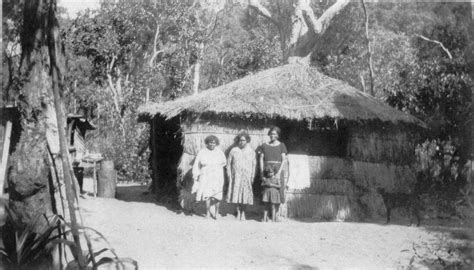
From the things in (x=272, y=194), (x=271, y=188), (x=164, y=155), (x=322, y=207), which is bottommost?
(x=322, y=207)

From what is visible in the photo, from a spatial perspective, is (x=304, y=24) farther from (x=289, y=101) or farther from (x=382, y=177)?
(x=382, y=177)

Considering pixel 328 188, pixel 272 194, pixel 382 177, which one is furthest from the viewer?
pixel 382 177

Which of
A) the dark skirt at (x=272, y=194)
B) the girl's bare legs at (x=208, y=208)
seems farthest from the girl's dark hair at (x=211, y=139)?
the dark skirt at (x=272, y=194)

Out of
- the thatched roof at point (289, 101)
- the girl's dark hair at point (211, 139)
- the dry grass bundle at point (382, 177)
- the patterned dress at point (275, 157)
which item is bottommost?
the dry grass bundle at point (382, 177)

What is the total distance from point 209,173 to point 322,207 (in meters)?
2.43

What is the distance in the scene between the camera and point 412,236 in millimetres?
8273

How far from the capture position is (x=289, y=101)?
10.7 m

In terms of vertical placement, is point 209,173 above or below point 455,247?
above

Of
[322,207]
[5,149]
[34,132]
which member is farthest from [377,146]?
[34,132]

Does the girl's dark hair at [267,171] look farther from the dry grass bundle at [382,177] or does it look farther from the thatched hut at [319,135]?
the dry grass bundle at [382,177]

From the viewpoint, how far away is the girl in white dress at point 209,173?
9.89 m

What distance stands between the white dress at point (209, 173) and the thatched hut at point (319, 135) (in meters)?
0.52

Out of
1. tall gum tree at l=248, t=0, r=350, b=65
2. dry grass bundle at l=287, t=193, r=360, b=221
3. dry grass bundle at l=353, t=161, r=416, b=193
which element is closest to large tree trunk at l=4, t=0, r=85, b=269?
dry grass bundle at l=287, t=193, r=360, b=221

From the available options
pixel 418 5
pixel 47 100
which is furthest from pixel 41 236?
pixel 418 5
